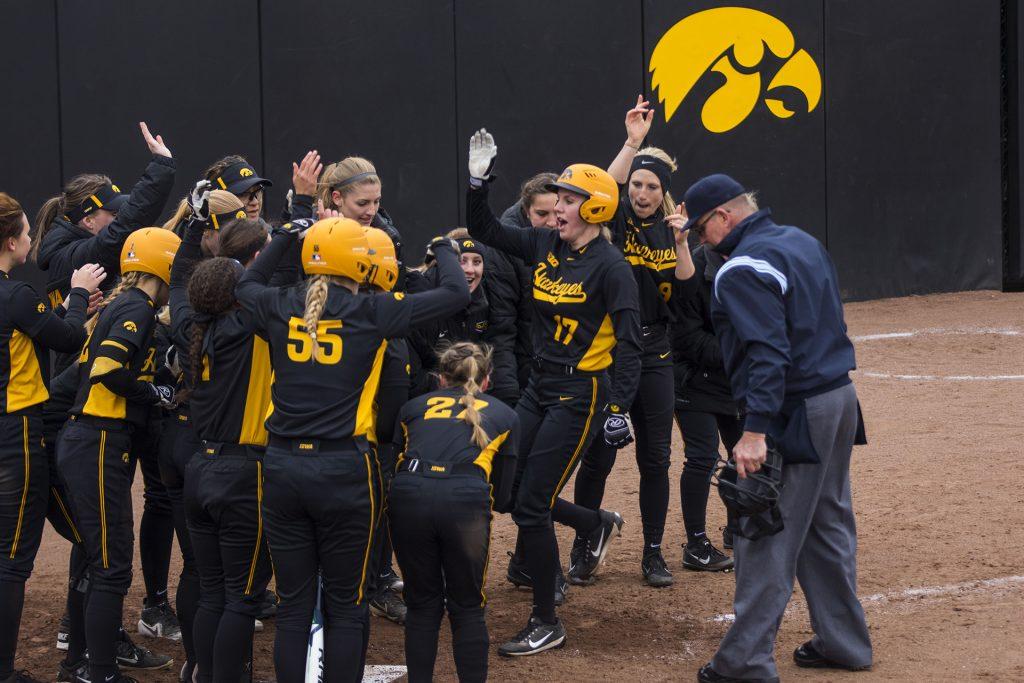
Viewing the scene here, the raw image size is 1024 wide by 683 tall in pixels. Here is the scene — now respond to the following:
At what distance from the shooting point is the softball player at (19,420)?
212 inches

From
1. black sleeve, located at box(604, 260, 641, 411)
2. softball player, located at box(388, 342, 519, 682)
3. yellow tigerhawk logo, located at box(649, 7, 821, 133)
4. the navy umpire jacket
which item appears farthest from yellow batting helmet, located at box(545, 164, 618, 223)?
yellow tigerhawk logo, located at box(649, 7, 821, 133)

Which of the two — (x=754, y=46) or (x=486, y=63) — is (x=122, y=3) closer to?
(x=486, y=63)

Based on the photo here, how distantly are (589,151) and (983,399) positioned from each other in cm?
506

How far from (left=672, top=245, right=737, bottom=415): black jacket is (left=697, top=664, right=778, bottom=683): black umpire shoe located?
6.21ft

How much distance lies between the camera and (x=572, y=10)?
13203mm

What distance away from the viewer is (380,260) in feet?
15.9

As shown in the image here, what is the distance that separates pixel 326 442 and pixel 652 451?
8.34 feet

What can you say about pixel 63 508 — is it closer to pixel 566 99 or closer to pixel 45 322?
pixel 45 322

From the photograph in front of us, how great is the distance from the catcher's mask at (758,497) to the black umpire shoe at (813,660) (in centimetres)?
70

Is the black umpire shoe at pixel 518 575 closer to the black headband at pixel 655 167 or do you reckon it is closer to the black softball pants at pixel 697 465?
the black softball pants at pixel 697 465

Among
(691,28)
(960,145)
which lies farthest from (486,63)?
(960,145)

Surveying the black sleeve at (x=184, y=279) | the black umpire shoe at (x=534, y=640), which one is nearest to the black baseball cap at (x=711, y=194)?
the black umpire shoe at (x=534, y=640)

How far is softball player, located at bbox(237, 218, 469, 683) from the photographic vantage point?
4625mm

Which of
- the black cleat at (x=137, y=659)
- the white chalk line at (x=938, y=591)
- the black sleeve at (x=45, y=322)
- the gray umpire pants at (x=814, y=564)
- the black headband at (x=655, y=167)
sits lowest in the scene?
the black cleat at (x=137, y=659)
